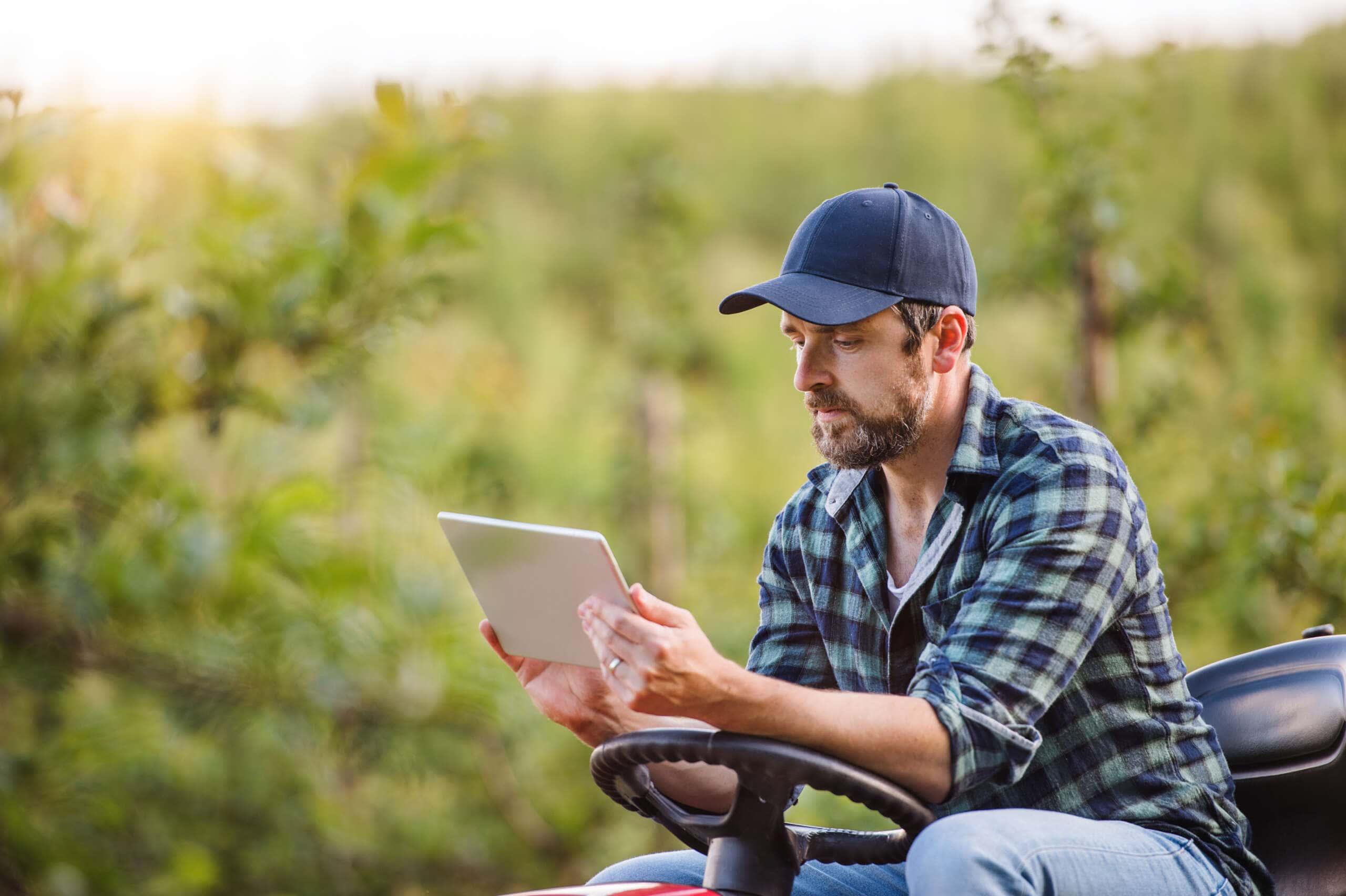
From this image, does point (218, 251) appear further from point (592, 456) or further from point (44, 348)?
point (592, 456)

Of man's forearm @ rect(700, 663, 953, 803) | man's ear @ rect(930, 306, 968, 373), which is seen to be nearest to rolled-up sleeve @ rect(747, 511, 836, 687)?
man's ear @ rect(930, 306, 968, 373)

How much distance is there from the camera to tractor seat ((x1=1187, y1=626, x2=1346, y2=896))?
1213mm

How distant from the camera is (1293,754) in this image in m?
1.24

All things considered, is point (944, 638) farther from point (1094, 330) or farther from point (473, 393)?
point (473, 393)

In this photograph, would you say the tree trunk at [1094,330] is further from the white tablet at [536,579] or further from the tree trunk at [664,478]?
the white tablet at [536,579]

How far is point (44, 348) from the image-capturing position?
2355mm

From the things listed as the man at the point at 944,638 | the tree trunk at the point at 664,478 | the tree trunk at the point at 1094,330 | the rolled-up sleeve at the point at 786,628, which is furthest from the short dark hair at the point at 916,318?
the tree trunk at the point at 664,478

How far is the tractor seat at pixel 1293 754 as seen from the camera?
1.21 m

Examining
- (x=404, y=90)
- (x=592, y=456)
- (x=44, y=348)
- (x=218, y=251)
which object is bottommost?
(x=592, y=456)

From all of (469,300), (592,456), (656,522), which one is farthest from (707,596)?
(469,300)

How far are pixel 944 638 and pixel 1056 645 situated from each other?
10cm

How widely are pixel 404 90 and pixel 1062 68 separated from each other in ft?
4.72

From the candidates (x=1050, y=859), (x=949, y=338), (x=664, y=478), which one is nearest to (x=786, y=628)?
(x=949, y=338)

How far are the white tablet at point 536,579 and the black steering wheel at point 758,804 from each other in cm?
12
